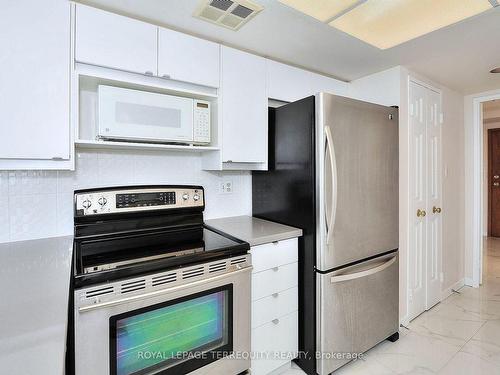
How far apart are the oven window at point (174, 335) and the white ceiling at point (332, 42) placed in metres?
1.51

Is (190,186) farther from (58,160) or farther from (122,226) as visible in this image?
(58,160)

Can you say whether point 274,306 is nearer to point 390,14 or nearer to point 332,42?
point 332,42

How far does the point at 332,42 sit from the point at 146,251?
1.75 meters

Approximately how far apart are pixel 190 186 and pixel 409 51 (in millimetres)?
1844

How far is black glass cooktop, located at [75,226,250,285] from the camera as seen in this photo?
116 centimetres

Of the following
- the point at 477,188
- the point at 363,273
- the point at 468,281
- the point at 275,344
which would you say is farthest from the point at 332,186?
the point at 468,281

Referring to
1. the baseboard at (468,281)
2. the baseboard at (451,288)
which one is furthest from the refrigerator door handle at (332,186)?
the baseboard at (468,281)

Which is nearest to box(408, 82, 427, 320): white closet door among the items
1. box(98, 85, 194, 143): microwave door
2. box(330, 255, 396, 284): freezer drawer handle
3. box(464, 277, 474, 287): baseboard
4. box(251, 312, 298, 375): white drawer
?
box(330, 255, 396, 284): freezer drawer handle

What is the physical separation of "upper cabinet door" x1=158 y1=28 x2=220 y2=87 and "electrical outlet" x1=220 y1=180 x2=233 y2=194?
2.48 ft

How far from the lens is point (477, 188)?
124 inches

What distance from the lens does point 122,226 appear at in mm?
1703

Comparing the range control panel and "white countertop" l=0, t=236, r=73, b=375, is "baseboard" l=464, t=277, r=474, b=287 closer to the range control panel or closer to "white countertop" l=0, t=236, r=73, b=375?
the range control panel

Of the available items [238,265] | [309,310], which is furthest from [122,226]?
[309,310]

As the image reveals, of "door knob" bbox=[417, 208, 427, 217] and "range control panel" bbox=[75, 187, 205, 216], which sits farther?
"door knob" bbox=[417, 208, 427, 217]
